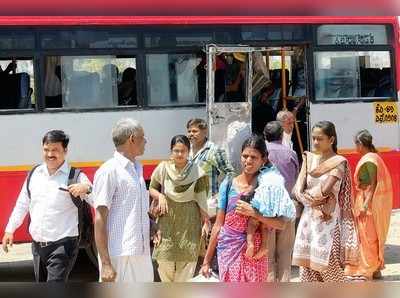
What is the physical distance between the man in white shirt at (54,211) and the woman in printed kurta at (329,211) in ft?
5.68

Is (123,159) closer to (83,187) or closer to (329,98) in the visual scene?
(83,187)

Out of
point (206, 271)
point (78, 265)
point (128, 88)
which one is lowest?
point (78, 265)

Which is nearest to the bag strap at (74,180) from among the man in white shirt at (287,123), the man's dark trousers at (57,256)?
the man's dark trousers at (57,256)

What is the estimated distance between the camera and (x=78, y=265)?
28.2 ft

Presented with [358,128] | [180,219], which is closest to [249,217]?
[180,219]

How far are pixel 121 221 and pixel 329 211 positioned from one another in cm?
172

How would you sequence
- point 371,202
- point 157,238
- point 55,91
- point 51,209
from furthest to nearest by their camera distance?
1. point 55,91
2. point 371,202
3. point 157,238
4. point 51,209

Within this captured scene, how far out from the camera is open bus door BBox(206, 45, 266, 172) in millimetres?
7941

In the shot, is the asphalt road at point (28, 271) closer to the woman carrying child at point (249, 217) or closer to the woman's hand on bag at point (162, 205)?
the woman's hand on bag at point (162, 205)

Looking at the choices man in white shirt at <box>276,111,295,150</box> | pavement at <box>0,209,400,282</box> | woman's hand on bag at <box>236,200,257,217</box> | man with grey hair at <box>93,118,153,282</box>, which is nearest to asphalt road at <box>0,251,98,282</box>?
pavement at <box>0,209,400,282</box>

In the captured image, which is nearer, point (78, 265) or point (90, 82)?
point (90, 82)

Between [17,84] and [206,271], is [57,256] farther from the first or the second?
[17,84]

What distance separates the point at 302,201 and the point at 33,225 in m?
2.02

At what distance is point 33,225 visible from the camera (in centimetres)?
477
